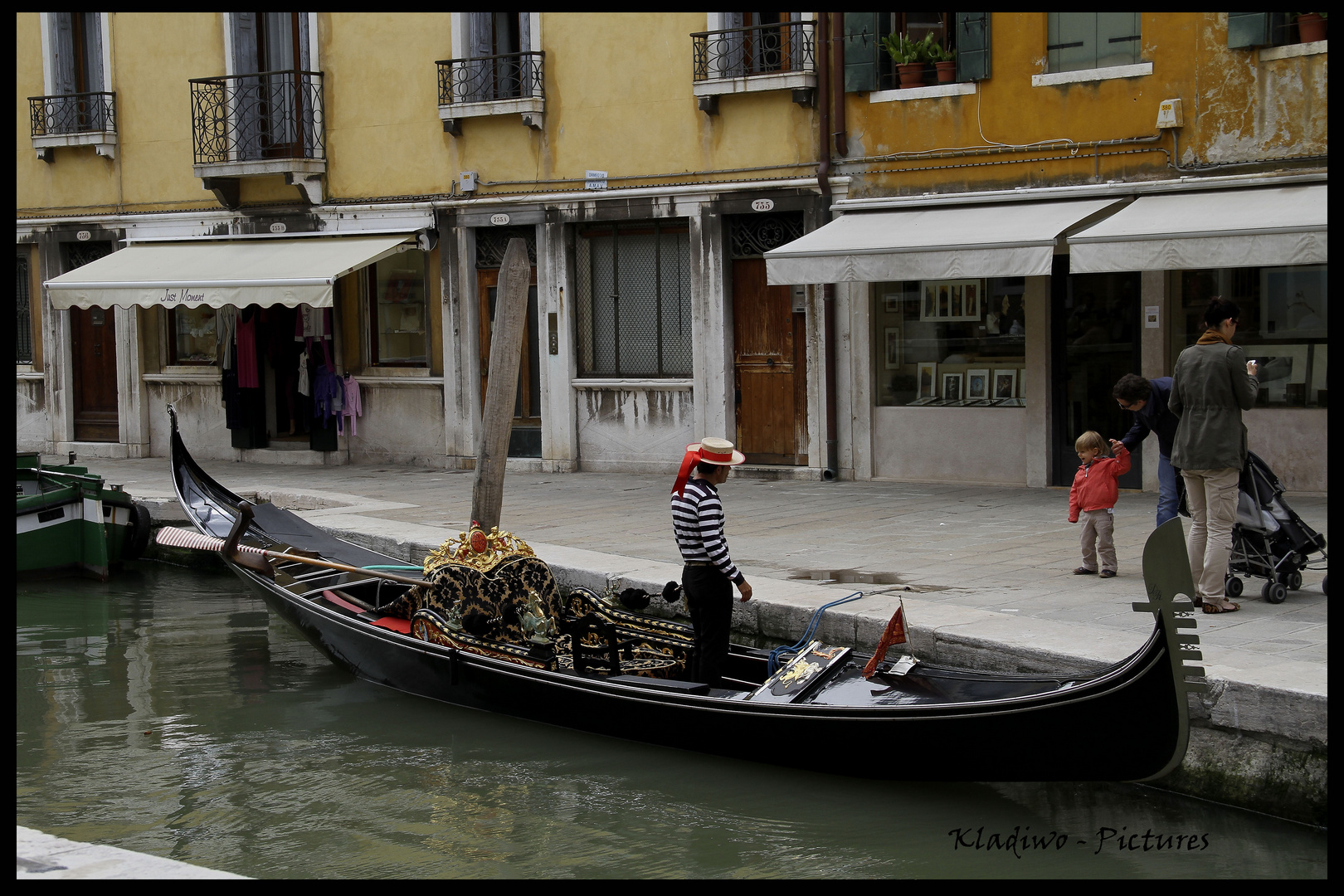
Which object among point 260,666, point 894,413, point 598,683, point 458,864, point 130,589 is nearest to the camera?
point 458,864

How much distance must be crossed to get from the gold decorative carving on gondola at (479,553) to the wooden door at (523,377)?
6990 millimetres

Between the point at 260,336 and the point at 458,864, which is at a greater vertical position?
the point at 260,336

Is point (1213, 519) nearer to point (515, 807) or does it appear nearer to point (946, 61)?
point (515, 807)

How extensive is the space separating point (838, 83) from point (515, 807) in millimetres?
8043

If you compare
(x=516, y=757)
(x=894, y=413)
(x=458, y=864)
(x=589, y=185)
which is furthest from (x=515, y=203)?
(x=458, y=864)

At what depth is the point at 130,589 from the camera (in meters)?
11.6

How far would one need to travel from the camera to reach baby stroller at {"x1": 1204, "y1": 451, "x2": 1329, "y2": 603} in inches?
274

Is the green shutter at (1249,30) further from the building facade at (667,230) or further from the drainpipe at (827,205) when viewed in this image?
the drainpipe at (827,205)

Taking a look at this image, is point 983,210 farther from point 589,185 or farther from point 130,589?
point 130,589

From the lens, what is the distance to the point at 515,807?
236 inches

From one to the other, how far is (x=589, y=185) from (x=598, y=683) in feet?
26.4

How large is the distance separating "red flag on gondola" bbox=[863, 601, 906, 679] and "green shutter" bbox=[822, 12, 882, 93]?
7240 mm

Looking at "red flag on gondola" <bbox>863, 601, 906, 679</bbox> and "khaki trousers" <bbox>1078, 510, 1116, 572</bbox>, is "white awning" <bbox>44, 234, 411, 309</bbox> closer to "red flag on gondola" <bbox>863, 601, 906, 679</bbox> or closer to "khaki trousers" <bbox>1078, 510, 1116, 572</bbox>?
"khaki trousers" <bbox>1078, 510, 1116, 572</bbox>

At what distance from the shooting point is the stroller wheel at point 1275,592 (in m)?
6.95
